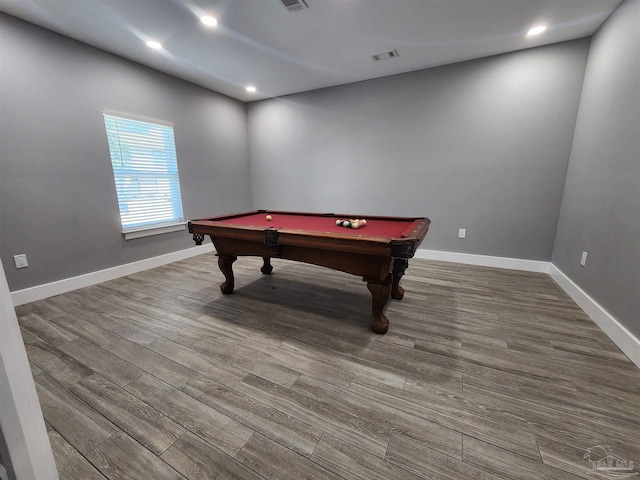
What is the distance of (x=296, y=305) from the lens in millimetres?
2293

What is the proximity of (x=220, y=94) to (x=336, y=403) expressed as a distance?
448cm

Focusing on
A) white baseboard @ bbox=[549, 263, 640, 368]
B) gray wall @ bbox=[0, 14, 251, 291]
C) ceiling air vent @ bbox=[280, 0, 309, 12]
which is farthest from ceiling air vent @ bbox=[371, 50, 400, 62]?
white baseboard @ bbox=[549, 263, 640, 368]

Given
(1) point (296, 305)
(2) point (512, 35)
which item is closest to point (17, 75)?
(1) point (296, 305)

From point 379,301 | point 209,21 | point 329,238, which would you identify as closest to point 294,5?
point 209,21

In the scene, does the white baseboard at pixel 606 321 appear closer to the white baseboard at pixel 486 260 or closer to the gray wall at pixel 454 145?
the white baseboard at pixel 486 260

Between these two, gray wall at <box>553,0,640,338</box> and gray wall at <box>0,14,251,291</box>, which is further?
gray wall at <box>0,14,251,291</box>

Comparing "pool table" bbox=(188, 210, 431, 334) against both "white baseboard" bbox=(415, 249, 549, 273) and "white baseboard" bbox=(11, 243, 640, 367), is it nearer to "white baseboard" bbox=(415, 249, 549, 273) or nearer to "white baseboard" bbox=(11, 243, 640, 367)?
"white baseboard" bbox=(11, 243, 640, 367)

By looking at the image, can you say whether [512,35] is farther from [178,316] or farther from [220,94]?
[178,316]

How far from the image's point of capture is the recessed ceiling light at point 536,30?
7.79 feet

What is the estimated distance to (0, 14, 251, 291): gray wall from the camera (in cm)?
224

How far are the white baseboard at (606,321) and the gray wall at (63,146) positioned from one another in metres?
4.55

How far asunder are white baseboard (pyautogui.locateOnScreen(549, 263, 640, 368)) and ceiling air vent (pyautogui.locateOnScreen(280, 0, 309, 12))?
326cm

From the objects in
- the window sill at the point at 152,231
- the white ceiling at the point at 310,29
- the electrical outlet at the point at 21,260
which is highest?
the white ceiling at the point at 310,29

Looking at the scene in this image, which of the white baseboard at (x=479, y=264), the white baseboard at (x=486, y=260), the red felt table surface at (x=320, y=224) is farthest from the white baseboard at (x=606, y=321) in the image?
the red felt table surface at (x=320, y=224)
